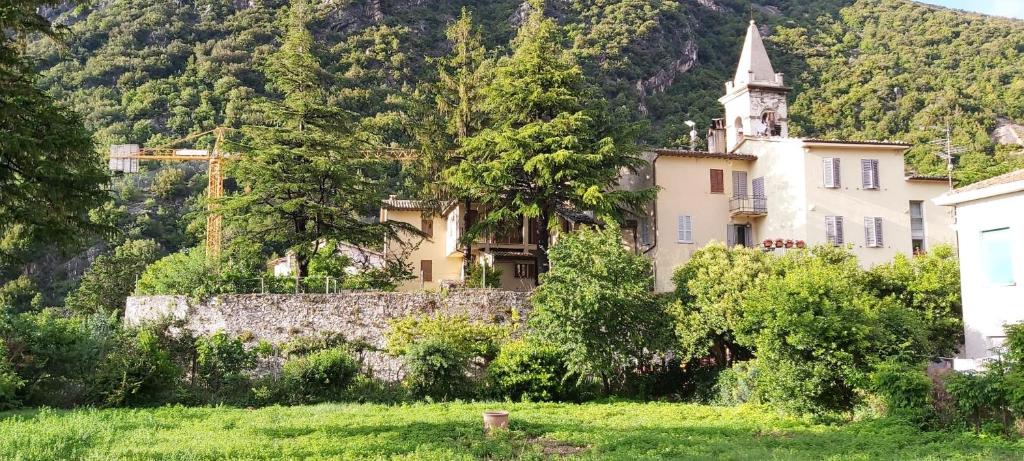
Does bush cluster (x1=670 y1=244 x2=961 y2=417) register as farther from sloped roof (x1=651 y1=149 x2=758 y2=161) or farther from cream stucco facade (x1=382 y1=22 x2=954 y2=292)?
sloped roof (x1=651 y1=149 x2=758 y2=161)

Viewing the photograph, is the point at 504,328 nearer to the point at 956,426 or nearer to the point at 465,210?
the point at 465,210

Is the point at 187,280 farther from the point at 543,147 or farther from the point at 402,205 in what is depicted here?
the point at 543,147

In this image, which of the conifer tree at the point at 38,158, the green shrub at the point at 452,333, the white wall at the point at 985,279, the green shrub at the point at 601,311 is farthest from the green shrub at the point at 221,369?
the white wall at the point at 985,279

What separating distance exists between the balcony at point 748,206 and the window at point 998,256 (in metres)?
15.1

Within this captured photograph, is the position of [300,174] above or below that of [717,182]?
below

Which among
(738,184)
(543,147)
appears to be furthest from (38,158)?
(738,184)

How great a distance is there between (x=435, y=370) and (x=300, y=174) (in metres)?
13.0

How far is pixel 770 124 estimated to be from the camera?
168ft

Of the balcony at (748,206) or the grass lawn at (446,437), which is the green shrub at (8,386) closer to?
the grass lawn at (446,437)

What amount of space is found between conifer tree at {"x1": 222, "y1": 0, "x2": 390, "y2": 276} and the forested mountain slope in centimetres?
2524

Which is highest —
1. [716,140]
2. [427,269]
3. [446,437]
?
[716,140]

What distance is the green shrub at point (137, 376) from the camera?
22.7 m

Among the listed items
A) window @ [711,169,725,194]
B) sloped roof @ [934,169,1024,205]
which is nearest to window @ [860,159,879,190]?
window @ [711,169,725,194]

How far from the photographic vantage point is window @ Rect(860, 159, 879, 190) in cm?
3962
